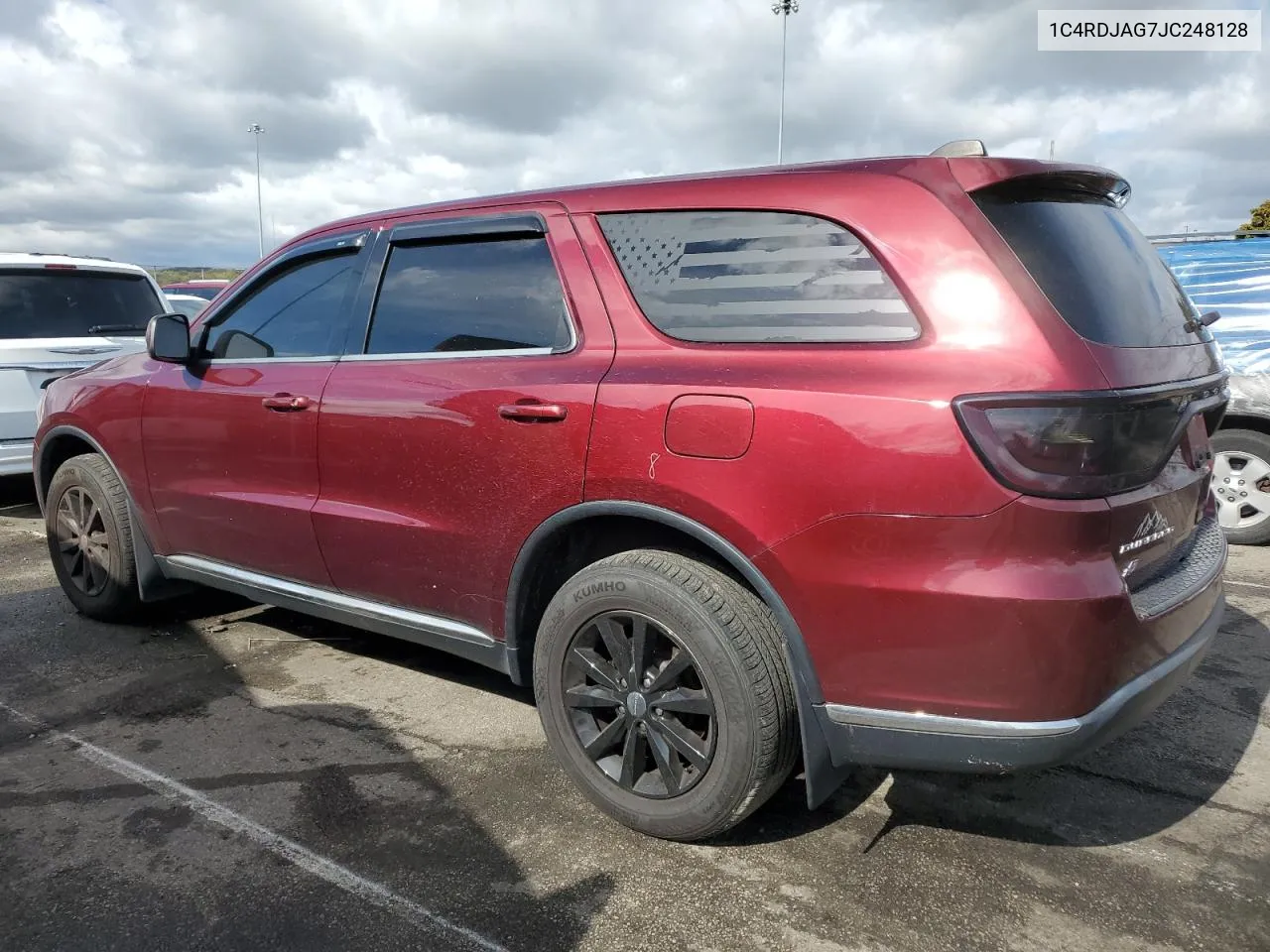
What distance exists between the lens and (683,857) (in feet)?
8.15

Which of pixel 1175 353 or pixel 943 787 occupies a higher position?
pixel 1175 353

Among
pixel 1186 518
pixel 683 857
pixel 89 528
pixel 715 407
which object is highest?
pixel 715 407

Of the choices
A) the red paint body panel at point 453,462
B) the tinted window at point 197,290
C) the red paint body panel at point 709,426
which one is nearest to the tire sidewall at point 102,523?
the red paint body panel at point 453,462

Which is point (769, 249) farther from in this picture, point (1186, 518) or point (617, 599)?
point (1186, 518)

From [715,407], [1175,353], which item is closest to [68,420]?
[715,407]

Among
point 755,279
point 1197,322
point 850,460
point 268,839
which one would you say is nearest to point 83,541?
point 268,839

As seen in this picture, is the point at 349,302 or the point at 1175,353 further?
the point at 349,302

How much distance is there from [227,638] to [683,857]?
270 centimetres

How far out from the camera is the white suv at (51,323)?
20.9 ft

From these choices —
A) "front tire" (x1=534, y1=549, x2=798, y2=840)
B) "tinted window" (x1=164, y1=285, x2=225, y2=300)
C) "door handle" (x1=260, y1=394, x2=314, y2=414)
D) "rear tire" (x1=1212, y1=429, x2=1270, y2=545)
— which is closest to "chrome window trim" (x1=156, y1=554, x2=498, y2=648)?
"front tire" (x1=534, y1=549, x2=798, y2=840)

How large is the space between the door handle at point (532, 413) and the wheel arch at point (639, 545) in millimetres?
261

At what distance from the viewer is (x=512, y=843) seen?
2.53 m

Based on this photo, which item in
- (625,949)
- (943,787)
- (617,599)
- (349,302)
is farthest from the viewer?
(349,302)

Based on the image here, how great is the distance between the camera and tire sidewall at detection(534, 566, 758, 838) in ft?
7.48
